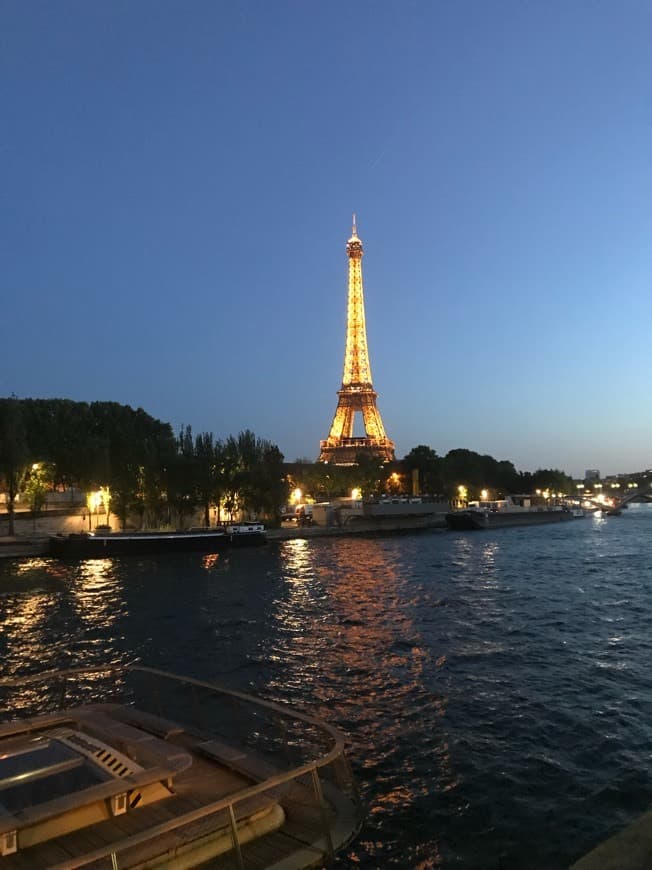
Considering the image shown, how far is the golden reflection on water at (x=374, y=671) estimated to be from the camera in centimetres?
1381

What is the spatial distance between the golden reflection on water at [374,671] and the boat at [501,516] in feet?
229

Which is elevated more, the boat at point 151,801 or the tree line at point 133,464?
the tree line at point 133,464

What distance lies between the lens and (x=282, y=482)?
92.8 metres

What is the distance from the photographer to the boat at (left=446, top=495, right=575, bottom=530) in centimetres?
A: 11488

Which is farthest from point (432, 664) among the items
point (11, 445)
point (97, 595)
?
point (11, 445)

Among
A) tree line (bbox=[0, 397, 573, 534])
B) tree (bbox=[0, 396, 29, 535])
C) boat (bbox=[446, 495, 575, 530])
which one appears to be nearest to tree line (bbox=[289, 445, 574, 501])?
boat (bbox=[446, 495, 575, 530])

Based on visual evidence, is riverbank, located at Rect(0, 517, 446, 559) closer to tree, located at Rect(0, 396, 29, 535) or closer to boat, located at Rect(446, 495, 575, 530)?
boat, located at Rect(446, 495, 575, 530)

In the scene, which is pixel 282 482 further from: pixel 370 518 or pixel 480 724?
pixel 480 724

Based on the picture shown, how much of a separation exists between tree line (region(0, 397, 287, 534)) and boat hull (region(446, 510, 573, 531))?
3500 cm

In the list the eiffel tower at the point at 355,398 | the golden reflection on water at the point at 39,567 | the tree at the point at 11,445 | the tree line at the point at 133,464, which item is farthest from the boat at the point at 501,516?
the golden reflection on water at the point at 39,567

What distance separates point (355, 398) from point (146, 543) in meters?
93.9

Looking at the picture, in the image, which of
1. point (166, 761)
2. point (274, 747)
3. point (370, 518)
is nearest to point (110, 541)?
point (370, 518)

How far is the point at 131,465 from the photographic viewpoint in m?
83.6

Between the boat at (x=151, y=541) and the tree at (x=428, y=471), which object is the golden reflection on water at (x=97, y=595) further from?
the tree at (x=428, y=471)
